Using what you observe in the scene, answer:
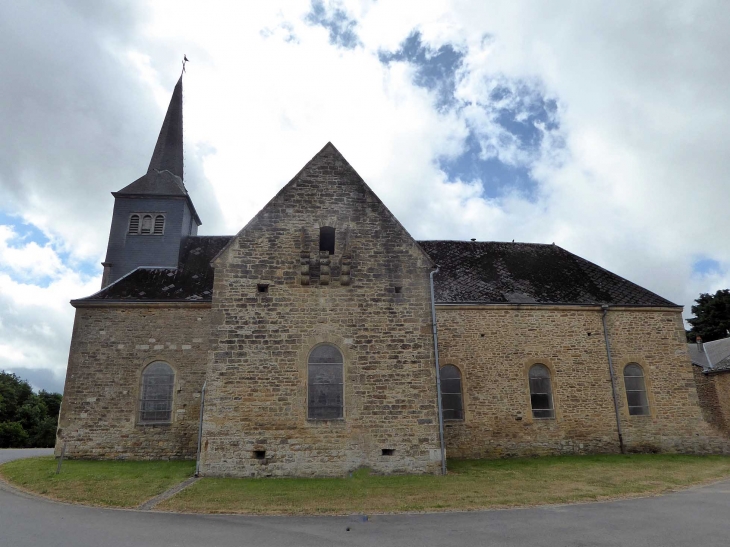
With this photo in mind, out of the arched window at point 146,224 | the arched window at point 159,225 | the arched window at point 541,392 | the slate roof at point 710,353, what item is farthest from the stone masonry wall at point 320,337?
the slate roof at point 710,353

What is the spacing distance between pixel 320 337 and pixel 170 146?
1568 centimetres

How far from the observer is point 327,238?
45.8 ft

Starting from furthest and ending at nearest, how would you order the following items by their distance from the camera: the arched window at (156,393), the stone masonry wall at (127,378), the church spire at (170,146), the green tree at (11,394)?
the green tree at (11,394) → the church spire at (170,146) → the arched window at (156,393) → the stone masonry wall at (127,378)

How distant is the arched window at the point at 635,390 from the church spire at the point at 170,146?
21.7m

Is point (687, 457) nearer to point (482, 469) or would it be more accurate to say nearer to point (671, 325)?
point (671, 325)

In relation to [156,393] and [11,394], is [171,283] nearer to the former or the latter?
[156,393]

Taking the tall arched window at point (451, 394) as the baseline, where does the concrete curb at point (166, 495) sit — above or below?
below

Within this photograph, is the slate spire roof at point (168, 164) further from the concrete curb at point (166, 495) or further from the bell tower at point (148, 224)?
the concrete curb at point (166, 495)

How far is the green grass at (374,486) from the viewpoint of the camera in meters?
9.16

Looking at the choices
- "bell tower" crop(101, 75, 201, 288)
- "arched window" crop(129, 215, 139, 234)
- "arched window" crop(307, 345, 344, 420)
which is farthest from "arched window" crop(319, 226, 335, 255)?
"arched window" crop(129, 215, 139, 234)

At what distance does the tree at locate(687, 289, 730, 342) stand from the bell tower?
46.5 m

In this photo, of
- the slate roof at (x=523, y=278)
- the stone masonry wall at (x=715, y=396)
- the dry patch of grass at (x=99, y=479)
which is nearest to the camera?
the dry patch of grass at (x=99, y=479)

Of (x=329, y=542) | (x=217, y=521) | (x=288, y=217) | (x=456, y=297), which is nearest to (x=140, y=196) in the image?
(x=288, y=217)

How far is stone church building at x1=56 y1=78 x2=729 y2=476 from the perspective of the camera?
12492mm
